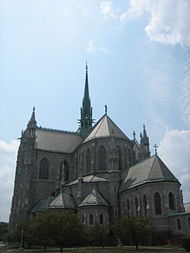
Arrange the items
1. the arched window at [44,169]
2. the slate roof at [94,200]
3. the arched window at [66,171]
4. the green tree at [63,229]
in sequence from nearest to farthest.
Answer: the green tree at [63,229] → the slate roof at [94,200] → the arched window at [44,169] → the arched window at [66,171]

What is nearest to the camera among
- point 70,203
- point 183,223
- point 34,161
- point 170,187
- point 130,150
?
point 183,223

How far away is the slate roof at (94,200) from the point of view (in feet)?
157

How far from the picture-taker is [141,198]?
148 ft

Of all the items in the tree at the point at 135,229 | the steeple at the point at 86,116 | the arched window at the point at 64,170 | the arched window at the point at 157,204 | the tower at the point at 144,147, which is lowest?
the tree at the point at 135,229

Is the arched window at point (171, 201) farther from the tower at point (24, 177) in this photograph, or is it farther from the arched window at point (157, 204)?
the tower at point (24, 177)

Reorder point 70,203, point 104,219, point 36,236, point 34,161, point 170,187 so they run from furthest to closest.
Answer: point 34,161
point 70,203
point 104,219
point 170,187
point 36,236

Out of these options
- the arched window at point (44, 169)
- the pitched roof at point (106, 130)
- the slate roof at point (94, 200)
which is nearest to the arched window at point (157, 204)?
the slate roof at point (94, 200)

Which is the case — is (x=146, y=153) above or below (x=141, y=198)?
above

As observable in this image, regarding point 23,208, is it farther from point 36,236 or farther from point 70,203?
point 36,236

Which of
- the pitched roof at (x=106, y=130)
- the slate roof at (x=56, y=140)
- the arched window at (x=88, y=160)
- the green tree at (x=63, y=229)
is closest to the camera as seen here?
the green tree at (x=63, y=229)

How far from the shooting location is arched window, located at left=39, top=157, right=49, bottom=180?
6603 centimetres

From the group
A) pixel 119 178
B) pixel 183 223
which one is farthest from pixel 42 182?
pixel 183 223

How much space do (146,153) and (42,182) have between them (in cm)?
2588

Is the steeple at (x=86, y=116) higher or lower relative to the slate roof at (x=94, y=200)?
higher
